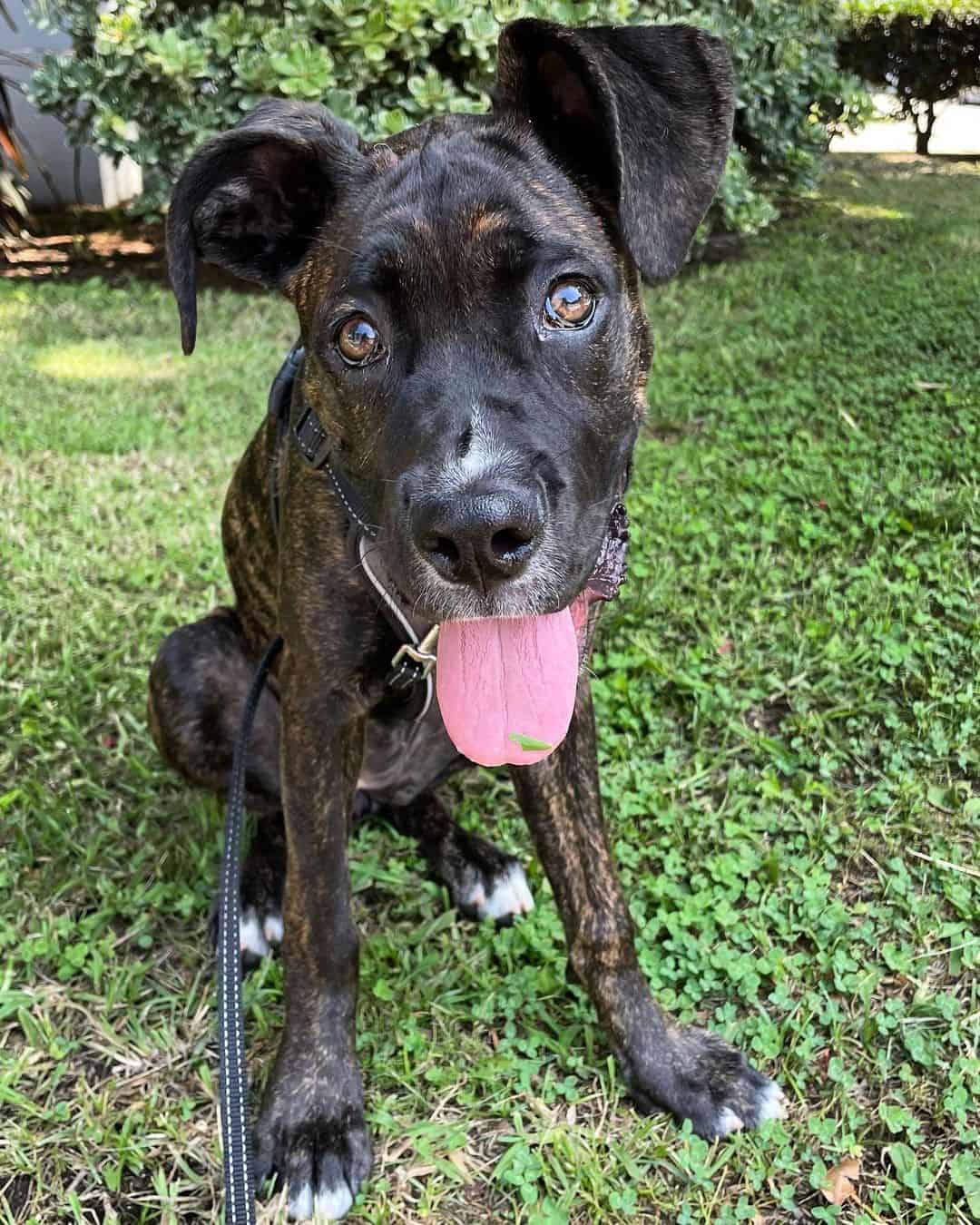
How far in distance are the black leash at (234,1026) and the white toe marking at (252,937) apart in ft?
1.58

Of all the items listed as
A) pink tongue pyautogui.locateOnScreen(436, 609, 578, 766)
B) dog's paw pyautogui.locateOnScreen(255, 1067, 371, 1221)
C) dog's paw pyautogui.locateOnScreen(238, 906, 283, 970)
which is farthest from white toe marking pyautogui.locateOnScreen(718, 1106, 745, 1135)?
dog's paw pyautogui.locateOnScreen(238, 906, 283, 970)

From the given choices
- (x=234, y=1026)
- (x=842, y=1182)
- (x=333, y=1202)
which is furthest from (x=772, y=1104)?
(x=234, y=1026)

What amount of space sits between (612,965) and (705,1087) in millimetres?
340

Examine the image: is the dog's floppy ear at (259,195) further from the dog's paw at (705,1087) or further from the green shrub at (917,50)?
the green shrub at (917,50)

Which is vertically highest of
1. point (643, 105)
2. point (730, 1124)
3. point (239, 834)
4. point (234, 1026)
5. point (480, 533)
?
point (643, 105)

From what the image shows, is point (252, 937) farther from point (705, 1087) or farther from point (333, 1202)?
point (705, 1087)

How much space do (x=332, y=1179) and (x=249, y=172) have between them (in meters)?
2.25

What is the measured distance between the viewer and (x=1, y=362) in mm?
7559

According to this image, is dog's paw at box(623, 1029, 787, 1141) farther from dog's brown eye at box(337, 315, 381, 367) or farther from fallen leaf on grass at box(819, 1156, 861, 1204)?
dog's brown eye at box(337, 315, 381, 367)

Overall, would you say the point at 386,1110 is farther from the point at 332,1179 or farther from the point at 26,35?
the point at 26,35

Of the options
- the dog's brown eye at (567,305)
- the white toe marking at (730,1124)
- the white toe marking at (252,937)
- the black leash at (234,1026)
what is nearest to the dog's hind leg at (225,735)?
the white toe marking at (252,937)

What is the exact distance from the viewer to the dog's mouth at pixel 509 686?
214cm

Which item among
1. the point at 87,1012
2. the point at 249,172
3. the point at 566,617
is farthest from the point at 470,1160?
the point at 249,172

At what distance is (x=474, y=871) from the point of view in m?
3.14
